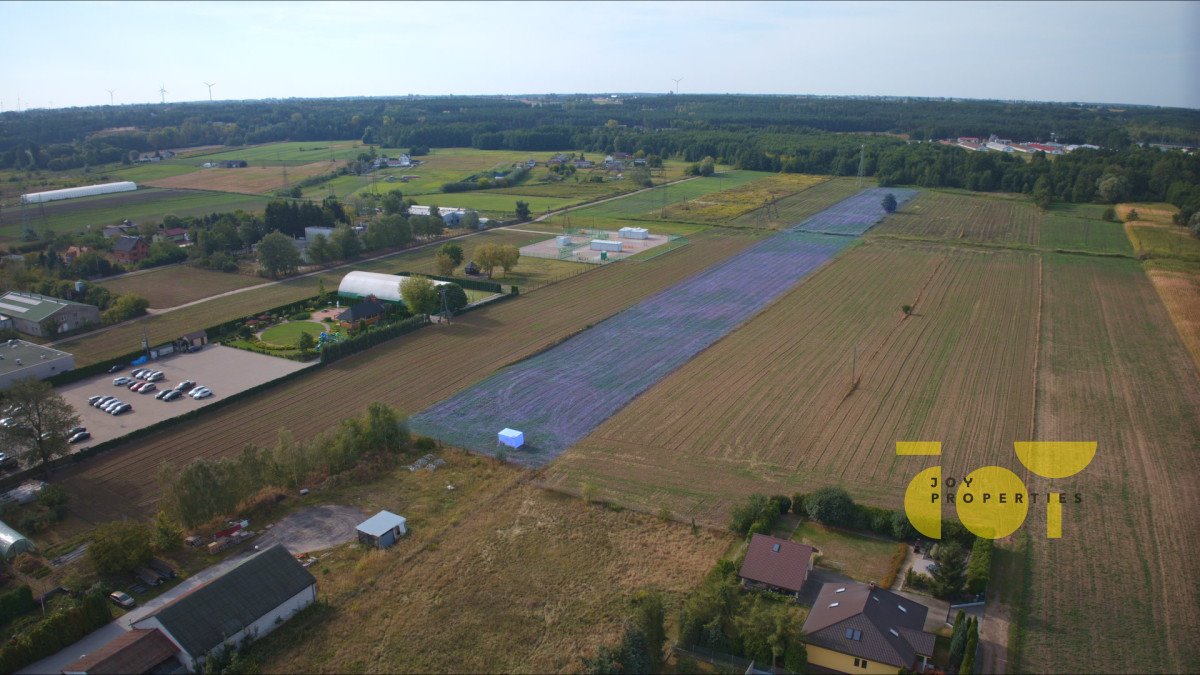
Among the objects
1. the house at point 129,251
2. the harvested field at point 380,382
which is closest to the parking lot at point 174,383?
the harvested field at point 380,382

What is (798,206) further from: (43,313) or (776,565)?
(43,313)

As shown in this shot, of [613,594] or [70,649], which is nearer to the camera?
[70,649]

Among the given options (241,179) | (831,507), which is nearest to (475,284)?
(831,507)

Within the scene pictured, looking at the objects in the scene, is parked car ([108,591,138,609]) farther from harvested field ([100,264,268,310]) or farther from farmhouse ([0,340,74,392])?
harvested field ([100,264,268,310])

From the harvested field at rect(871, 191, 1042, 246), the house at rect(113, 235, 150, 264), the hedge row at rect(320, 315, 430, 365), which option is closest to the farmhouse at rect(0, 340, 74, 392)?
the hedge row at rect(320, 315, 430, 365)

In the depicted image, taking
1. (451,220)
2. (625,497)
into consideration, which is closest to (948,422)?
(625,497)

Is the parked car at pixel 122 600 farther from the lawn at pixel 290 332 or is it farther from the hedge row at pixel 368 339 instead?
the lawn at pixel 290 332

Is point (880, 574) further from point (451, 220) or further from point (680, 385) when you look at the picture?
point (451, 220)

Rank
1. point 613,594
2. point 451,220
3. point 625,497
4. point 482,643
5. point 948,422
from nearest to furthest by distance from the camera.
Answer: point 482,643 < point 613,594 < point 625,497 < point 948,422 < point 451,220
